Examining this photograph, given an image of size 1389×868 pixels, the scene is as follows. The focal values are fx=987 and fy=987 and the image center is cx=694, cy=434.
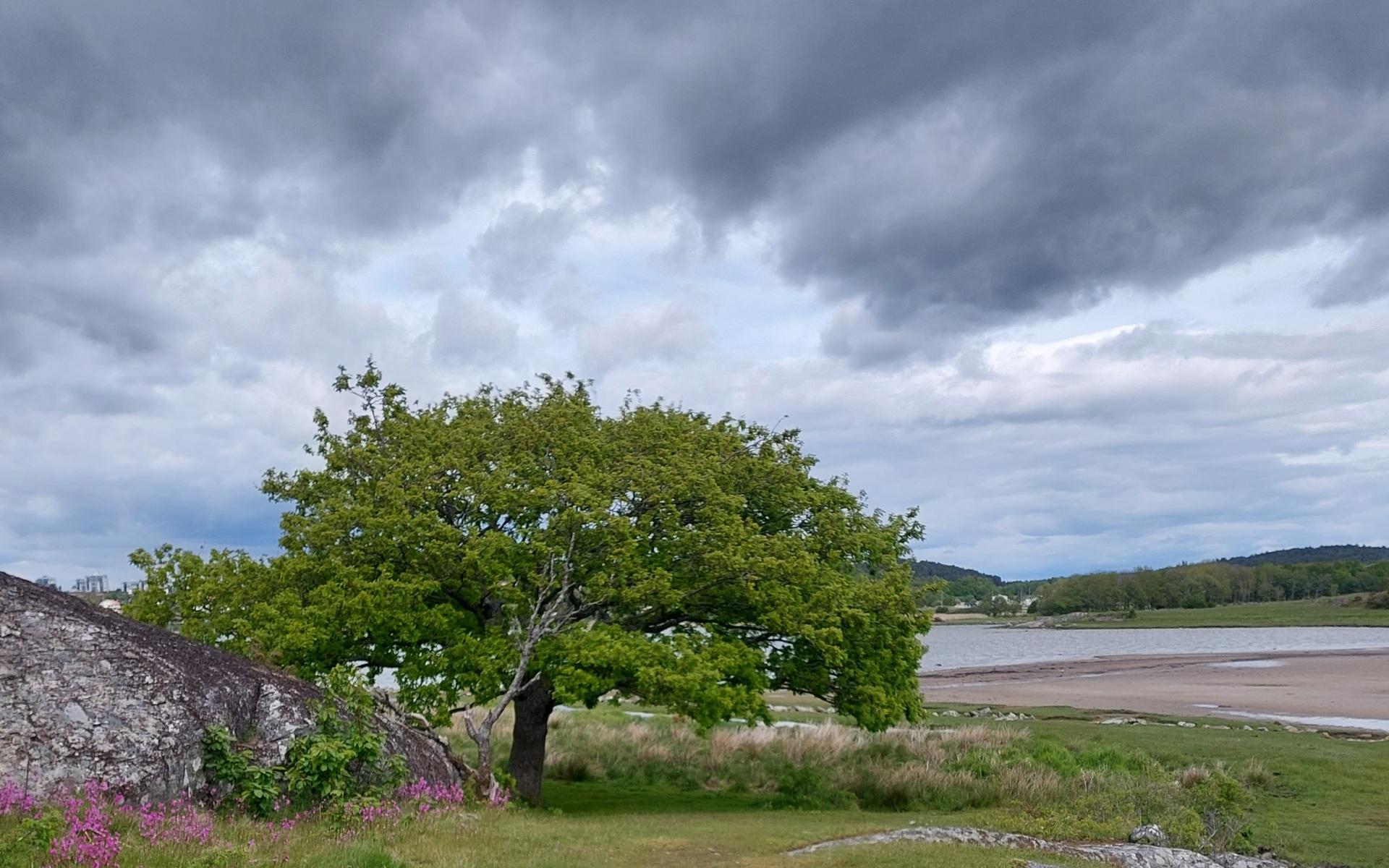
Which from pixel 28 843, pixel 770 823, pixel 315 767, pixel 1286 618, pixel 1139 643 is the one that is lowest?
pixel 1139 643

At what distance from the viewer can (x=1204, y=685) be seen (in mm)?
72688

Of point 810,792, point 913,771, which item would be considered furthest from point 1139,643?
point 810,792

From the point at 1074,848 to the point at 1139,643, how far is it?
13583cm

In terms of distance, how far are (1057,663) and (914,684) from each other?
87078 mm

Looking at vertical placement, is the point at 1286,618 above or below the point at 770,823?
below

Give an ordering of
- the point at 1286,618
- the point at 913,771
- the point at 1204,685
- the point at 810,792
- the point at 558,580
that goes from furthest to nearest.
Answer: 1. the point at 1286,618
2. the point at 1204,685
3. the point at 913,771
4. the point at 810,792
5. the point at 558,580

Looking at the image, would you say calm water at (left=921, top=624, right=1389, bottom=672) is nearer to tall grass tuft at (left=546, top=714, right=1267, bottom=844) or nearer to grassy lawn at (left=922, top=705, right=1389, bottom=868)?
grassy lawn at (left=922, top=705, right=1389, bottom=868)

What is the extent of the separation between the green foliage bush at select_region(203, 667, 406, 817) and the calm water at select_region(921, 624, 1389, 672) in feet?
305

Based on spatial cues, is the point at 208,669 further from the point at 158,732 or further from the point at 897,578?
the point at 897,578

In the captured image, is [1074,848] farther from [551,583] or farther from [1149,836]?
[551,583]

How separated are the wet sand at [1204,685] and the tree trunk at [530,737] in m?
40.7

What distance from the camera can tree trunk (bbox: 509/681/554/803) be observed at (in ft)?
76.5

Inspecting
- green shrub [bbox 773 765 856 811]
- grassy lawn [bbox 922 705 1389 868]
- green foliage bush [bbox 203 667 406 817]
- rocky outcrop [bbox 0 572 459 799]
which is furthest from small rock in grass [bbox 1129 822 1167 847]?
rocky outcrop [bbox 0 572 459 799]

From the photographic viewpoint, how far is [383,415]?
26.0 meters
